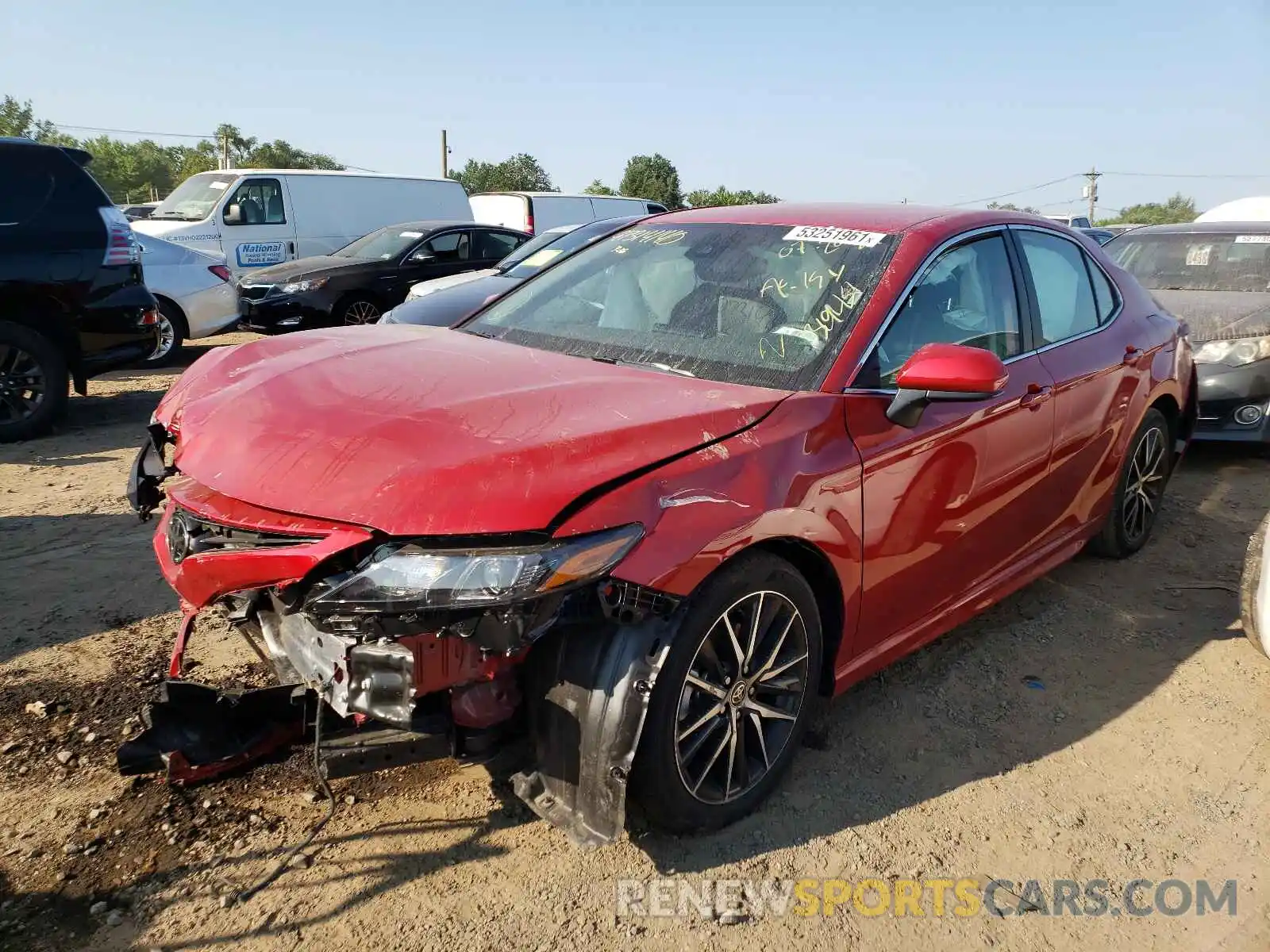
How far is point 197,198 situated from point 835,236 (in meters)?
12.6

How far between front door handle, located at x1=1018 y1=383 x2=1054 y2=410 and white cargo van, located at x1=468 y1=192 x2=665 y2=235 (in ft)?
44.1

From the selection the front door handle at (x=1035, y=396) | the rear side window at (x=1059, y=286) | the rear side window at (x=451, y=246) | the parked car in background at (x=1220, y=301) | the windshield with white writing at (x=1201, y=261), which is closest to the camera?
the front door handle at (x=1035, y=396)

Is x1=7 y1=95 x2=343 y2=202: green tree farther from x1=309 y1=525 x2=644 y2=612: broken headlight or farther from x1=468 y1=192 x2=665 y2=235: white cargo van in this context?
x1=309 y1=525 x2=644 y2=612: broken headlight

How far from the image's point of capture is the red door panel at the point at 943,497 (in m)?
2.83

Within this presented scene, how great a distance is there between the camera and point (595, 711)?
2.24m

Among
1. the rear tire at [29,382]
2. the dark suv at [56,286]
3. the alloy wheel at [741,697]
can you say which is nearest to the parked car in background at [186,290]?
the dark suv at [56,286]

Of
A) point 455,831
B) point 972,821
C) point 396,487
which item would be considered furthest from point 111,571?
point 972,821

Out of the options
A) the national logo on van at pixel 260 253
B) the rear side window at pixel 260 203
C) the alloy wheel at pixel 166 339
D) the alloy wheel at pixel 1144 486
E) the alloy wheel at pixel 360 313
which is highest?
the rear side window at pixel 260 203

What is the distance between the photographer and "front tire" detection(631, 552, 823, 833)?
7.75ft

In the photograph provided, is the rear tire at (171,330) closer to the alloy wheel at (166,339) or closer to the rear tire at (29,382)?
the alloy wheel at (166,339)

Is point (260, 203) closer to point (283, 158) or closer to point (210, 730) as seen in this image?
point (210, 730)

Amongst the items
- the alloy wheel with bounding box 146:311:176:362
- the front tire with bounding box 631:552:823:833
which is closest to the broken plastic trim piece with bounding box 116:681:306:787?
the front tire with bounding box 631:552:823:833

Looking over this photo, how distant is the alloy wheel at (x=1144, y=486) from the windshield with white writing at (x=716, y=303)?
7.35 ft

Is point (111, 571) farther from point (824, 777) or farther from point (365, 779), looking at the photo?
point (824, 777)
